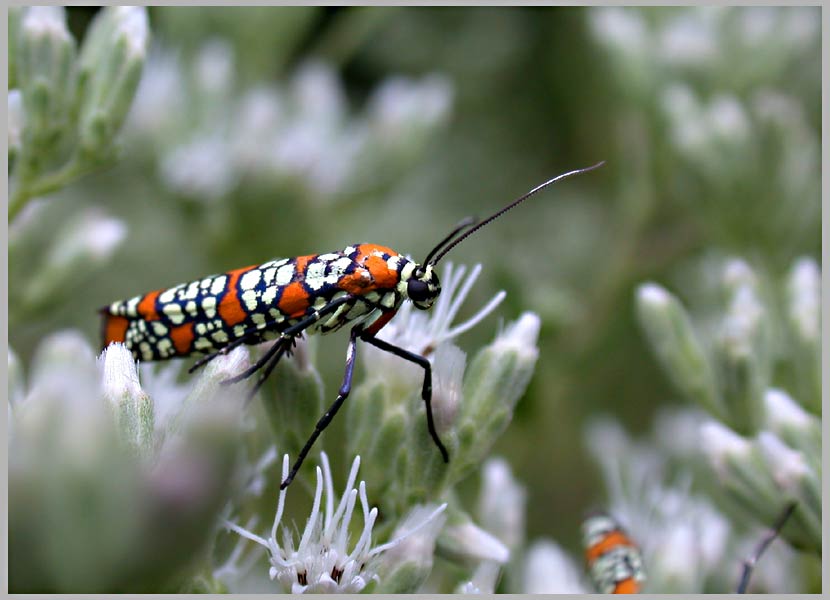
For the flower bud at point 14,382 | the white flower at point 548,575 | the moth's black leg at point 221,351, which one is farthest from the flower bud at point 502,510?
the flower bud at point 14,382

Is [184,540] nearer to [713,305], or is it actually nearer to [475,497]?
[475,497]

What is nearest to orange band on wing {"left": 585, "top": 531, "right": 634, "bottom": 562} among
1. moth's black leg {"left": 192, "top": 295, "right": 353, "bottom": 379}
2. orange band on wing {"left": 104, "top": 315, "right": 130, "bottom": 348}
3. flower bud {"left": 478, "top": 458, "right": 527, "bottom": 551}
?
flower bud {"left": 478, "top": 458, "right": 527, "bottom": 551}

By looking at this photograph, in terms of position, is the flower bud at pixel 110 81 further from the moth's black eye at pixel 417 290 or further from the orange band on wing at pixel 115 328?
the moth's black eye at pixel 417 290

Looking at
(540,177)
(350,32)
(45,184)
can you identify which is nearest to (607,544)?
(45,184)

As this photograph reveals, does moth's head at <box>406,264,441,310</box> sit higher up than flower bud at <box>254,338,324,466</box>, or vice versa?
moth's head at <box>406,264,441,310</box>

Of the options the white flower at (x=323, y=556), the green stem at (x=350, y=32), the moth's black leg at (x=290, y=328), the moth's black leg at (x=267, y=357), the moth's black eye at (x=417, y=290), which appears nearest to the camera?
the white flower at (x=323, y=556)

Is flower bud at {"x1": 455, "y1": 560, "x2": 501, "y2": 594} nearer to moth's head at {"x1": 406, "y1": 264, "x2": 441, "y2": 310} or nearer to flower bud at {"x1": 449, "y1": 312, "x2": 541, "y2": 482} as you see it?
flower bud at {"x1": 449, "y1": 312, "x2": 541, "y2": 482}

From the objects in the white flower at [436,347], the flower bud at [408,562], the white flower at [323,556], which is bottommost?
the flower bud at [408,562]
